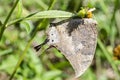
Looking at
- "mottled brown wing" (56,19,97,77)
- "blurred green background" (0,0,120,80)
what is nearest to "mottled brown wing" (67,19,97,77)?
"mottled brown wing" (56,19,97,77)

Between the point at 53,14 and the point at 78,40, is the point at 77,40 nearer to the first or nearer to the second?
the point at 78,40

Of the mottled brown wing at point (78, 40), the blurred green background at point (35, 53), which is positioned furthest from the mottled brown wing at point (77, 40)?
the blurred green background at point (35, 53)

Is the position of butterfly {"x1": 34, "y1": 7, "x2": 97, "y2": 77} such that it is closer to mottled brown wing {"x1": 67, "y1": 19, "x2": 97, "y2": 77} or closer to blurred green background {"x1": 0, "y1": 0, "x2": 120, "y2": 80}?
mottled brown wing {"x1": 67, "y1": 19, "x2": 97, "y2": 77}

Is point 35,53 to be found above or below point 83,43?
above

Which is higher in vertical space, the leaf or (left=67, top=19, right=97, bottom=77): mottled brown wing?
the leaf

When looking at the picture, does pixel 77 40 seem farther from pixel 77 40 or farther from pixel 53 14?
pixel 53 14

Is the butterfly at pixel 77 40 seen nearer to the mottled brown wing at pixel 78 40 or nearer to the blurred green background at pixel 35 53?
the mottled brown wing at pixel 78 40

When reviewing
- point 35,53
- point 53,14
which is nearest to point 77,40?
point 53,14

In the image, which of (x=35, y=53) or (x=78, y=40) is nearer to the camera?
(x=78, y=40)

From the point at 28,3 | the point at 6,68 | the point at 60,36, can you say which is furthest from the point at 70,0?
the point at 60,36
